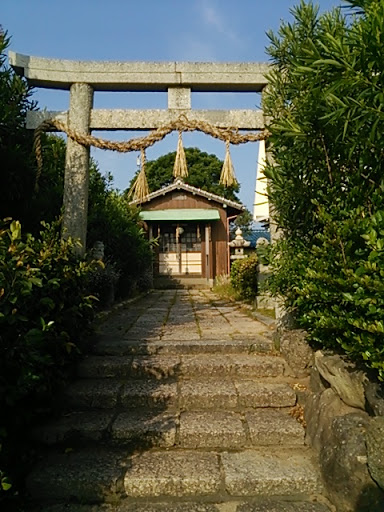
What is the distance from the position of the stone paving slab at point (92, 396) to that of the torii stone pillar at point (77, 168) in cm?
179

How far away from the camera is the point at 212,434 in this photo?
2.67 metres

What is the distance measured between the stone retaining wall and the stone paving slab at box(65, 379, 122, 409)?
4.86 ft

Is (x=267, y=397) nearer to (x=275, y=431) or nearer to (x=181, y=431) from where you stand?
(x=275, y=431)

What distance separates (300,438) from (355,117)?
209 cm

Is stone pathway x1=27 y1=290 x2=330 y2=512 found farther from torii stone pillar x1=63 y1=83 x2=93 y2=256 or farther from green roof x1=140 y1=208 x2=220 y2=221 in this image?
green roof x1=140 y1=208 x2=220 y2=221

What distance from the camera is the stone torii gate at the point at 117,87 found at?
14.5ft

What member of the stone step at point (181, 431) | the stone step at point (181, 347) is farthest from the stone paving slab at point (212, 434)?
the stone step at point (181, 347)

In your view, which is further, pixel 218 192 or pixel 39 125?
pixel 218 192

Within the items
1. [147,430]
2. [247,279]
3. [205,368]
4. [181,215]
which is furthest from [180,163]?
[181,215]

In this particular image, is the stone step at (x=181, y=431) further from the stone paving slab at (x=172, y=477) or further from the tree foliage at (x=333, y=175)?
the tree foliage at (x=333, y=175)

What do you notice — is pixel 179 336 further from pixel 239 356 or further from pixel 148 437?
pixel 148 437

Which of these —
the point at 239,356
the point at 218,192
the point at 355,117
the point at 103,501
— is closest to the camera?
the point at 355,117

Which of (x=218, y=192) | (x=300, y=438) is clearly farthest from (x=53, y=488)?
(x=218, y=192)

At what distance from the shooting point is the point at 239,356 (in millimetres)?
3674
